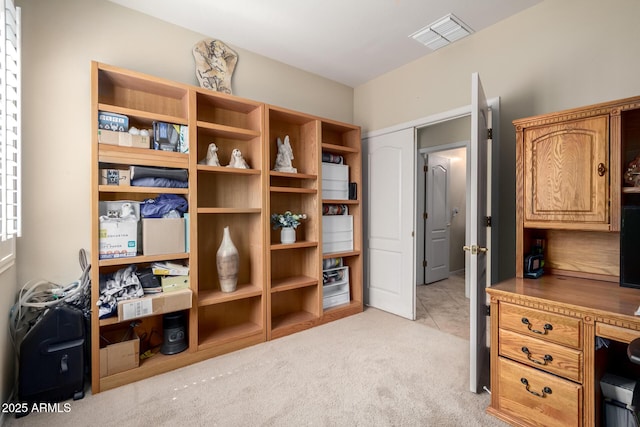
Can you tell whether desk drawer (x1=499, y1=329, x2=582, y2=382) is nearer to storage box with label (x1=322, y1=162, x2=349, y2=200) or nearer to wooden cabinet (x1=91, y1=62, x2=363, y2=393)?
wooden cabinet (x1=91, y1=62, x2=363, y2=393)

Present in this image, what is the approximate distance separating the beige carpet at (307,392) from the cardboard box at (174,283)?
0.63 meters

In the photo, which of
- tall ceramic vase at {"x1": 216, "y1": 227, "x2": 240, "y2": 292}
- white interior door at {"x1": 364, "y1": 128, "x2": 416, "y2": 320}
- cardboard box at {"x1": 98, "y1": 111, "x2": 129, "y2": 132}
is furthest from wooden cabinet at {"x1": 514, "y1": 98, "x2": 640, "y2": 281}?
cardboard box at {"x1": 98, "y1": 111, "x2": 129, "y2": 132}

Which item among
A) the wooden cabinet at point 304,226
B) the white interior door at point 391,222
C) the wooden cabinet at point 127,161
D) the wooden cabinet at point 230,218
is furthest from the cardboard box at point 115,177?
the white interior door at point 391,222

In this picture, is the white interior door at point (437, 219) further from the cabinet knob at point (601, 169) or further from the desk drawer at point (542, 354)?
the desk drawer at point (542, 354)

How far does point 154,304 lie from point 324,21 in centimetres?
263

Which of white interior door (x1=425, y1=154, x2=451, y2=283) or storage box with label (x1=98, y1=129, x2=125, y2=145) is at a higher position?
storage box with label (x1=98, y1=129, x2=125, y2=145)

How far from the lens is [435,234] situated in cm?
502

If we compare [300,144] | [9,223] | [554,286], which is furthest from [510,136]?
[9,223]

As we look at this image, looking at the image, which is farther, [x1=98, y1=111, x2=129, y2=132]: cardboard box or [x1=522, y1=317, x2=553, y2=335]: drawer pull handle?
[x1=98, y1=111, x2=129, y2=132]: cardboard box

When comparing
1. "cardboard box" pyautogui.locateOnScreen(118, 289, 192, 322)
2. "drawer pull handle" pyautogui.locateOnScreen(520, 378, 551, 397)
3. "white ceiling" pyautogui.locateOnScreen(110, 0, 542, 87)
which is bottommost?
"drawer pull handle" pyautogui.locateOnScreen(520, 378, 551, 397)

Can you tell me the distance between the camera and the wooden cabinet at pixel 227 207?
208cm

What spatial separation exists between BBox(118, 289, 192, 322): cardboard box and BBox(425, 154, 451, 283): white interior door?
12.8 feet

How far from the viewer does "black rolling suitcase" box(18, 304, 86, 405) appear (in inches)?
68.3

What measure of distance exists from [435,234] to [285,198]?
3.02m
